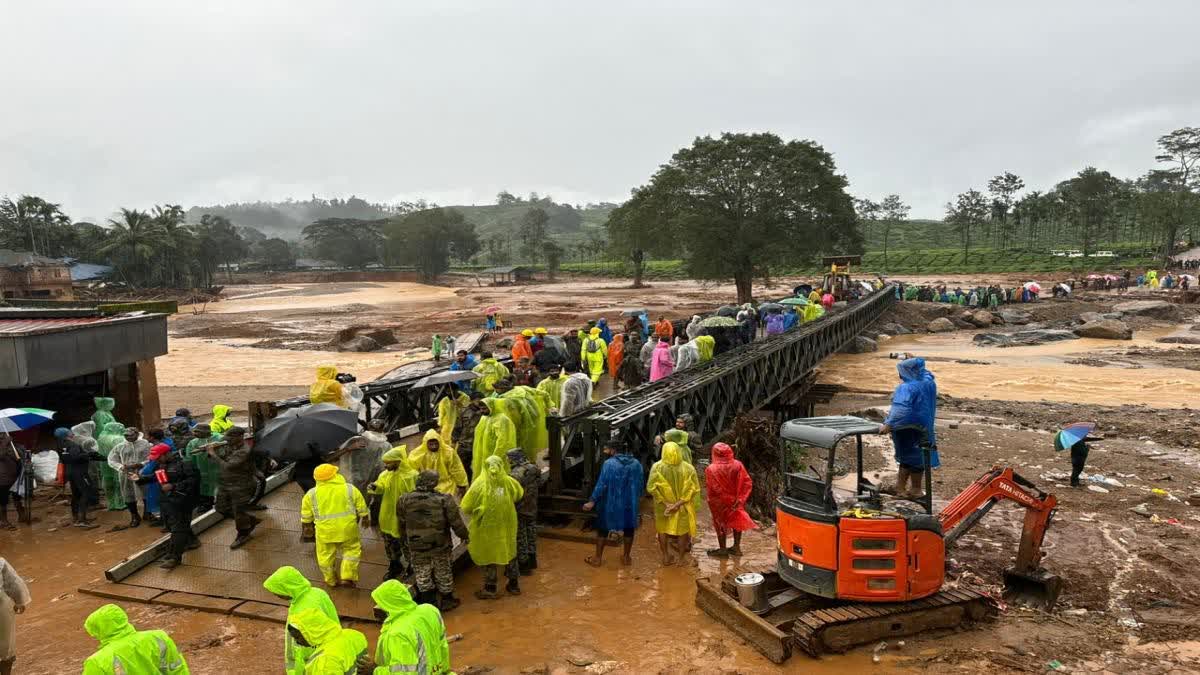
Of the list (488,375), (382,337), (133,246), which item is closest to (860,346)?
(382,337)

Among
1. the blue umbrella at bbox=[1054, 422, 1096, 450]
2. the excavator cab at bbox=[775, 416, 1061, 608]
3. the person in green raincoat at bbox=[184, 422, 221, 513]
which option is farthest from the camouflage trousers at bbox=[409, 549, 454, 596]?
the blue umbrella at bbox=[1054, 422, 1096, 450]

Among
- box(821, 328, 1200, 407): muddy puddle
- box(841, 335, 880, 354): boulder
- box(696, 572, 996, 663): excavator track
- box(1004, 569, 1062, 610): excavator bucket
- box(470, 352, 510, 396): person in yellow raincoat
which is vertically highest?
box(470, 352, 510, 396): person in yellow raincoat

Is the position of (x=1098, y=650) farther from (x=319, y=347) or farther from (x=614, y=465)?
(x=319, y=347)

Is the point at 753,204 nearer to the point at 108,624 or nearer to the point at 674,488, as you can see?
the point at 674,488

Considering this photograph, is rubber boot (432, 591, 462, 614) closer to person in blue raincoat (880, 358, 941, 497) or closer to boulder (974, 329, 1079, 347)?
person in blue raincoat (880, 358, 941, 497)

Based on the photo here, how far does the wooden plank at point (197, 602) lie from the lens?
6.35 metres

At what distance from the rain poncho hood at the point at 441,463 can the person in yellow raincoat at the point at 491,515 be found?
0.69 m

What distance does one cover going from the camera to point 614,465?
282 inches

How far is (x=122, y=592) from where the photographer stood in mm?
6699

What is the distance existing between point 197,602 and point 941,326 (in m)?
32.0

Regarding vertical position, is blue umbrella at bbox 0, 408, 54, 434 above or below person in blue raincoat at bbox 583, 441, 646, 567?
above

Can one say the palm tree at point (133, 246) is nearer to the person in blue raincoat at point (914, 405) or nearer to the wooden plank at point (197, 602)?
the wooden plank at point (197, 602)

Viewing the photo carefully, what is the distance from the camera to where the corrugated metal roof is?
10.6 m

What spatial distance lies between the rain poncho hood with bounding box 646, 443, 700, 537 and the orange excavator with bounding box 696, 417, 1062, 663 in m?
0.94
